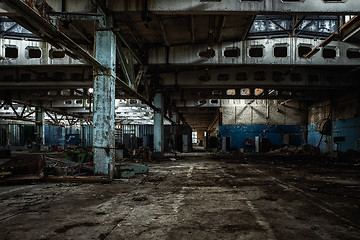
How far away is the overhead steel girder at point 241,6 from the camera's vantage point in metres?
7.64

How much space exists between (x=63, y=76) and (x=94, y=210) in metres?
12.8

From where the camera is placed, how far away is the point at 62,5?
7848mm

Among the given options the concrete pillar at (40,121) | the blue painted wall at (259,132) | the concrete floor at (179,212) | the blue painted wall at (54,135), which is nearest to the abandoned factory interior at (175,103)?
the concrete floor at (179,212)

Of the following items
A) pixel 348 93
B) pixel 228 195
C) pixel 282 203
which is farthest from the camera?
pixel 348 93

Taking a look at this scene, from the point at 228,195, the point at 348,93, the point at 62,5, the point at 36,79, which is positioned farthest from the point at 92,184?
the point at 348,93

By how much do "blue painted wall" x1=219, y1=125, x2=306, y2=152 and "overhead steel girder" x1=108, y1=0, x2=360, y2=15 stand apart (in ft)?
61.7

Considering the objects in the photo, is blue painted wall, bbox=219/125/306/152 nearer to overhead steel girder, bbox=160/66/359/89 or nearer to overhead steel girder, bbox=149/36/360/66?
overhead steel girder, bbox=160/66/359/89

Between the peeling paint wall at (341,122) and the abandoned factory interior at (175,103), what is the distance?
0.29 feet

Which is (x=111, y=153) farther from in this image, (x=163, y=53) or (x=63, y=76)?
(x=63, y=76)

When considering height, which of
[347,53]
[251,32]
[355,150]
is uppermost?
[251,32]

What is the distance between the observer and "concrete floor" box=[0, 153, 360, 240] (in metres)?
3.09

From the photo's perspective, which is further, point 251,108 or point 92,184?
point 251,108

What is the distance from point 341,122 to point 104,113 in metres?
17.6

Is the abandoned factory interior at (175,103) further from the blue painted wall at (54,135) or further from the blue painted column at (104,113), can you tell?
the blue painted wall at (54,135)
